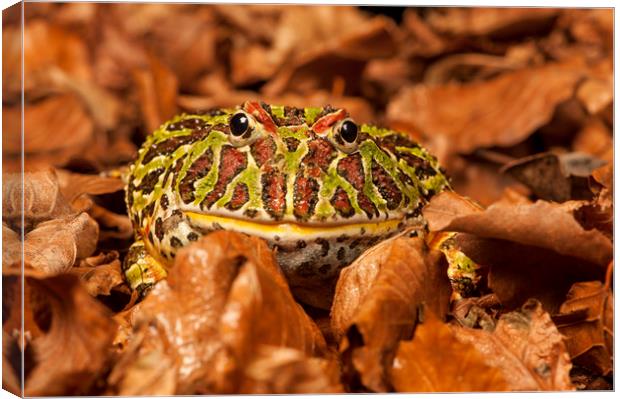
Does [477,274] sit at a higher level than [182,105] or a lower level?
lower

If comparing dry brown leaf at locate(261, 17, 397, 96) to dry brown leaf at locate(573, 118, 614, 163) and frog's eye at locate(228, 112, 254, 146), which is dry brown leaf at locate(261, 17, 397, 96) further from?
frog's eye at locate(228, 112, 254, 146)

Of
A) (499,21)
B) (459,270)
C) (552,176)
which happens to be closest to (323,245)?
(459,270)

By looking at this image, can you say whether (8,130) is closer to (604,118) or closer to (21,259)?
(21,259)

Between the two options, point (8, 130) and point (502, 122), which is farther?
point (502, 122)

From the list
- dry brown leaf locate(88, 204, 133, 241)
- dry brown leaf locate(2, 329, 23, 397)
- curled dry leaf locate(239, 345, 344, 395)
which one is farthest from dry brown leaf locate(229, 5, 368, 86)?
curled dry leaf locate(239, 345, 344, 395)

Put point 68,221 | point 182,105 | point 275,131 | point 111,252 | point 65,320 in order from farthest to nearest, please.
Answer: point 182,105
point 111,252
point 68,221
point 275,131
point 65,320

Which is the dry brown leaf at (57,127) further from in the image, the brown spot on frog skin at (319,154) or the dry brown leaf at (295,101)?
the brown spot on frog skin at (319,154)

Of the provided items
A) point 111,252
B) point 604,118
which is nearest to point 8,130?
point 111,252

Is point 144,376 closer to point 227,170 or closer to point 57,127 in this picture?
A: point 227,170
